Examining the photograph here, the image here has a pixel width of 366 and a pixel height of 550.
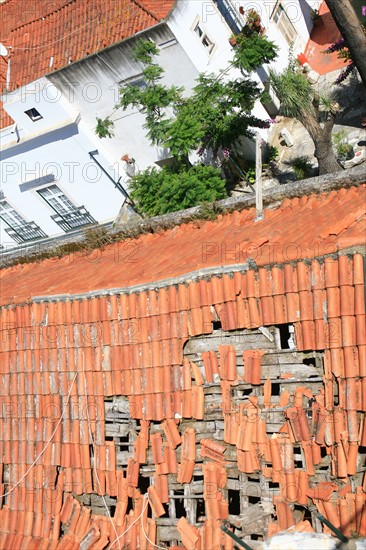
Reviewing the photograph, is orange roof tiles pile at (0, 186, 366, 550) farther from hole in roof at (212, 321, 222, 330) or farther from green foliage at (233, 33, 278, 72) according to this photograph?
green foliage at (233, 33, 278, 72)

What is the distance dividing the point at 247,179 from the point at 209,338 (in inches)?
400

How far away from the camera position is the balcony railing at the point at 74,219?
21.0 meters

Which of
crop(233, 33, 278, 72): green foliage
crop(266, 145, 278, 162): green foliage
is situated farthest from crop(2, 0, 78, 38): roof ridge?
crop(266, 145, 278, 162): green foliage

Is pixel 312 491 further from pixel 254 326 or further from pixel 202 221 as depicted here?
pixel 202 221

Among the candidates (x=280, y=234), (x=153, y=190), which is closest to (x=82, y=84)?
(x=153, y=190)

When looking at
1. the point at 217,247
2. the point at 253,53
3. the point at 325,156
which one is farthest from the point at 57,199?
the point at 217,247

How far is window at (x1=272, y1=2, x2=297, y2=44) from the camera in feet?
67.9

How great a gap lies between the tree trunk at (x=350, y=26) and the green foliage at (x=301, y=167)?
4.34 m

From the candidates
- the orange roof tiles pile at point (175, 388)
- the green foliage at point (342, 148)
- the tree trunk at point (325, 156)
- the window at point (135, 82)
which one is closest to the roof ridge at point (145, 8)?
the window at point (135, 82)

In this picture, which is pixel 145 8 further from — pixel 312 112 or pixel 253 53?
pixel 312 112

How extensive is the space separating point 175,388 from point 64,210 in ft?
50.2

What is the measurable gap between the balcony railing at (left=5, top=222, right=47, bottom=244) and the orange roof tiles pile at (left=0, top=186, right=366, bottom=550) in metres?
13.6

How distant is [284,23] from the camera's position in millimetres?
21016

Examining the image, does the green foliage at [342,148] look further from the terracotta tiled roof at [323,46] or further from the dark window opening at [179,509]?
the dark window opening at [179,509]
